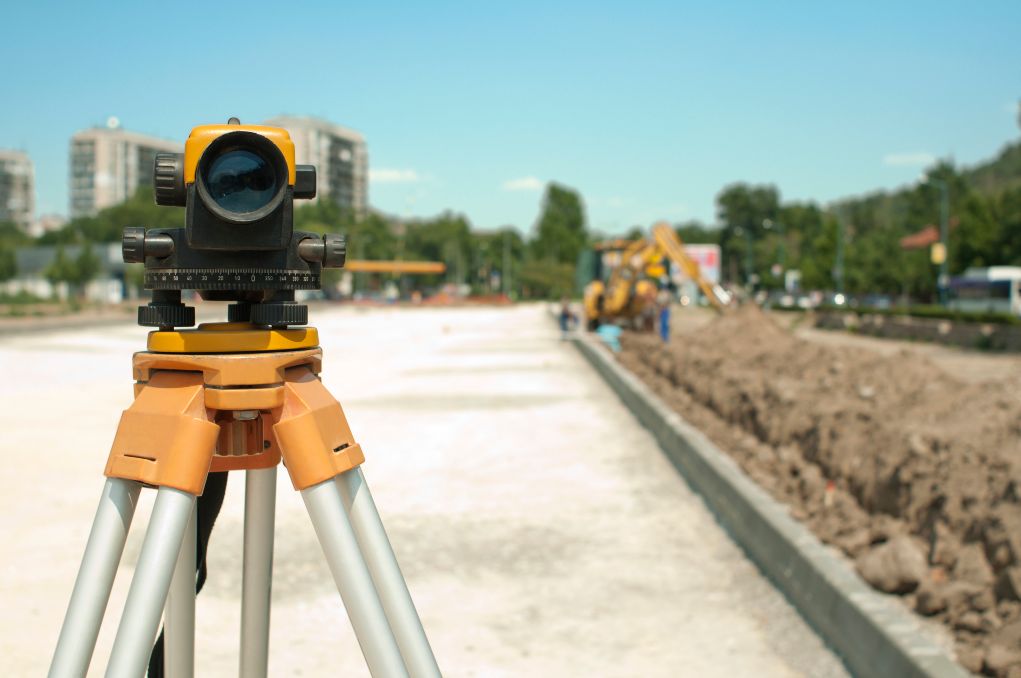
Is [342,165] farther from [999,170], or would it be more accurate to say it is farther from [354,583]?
[354,583]

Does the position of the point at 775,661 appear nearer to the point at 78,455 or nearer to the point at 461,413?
the point at 78,455

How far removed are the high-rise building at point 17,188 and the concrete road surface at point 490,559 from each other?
16617 centimetres

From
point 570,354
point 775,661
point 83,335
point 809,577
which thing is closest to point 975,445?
point 809,577

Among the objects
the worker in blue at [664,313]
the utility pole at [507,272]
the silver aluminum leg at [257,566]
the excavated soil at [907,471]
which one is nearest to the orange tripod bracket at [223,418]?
the silver aluminum leg at [257,566]

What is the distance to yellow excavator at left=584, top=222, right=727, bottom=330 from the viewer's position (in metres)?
22.2

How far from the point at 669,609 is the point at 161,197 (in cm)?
344

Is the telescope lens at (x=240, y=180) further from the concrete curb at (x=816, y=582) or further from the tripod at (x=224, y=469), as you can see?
the concrete curb at (x=816, y=582)

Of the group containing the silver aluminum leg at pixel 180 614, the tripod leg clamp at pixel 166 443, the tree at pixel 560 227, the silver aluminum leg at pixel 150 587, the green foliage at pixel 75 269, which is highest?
the tree at pixel 560 227

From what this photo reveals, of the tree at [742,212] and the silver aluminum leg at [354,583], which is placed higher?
the tree at [742,212]

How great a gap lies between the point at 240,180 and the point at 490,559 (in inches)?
156

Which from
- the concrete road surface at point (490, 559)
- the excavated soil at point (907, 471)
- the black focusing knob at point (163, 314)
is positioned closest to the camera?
the black focusing knob at point (163, 314)

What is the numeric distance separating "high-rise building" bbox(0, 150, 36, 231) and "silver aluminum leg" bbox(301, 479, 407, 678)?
173m

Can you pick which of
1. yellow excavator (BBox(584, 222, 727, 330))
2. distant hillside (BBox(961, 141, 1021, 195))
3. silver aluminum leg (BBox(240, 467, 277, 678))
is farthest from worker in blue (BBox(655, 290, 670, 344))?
distant hillside (BBox(961, 141, 1021, 195))

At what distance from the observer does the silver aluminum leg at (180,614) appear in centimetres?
200
